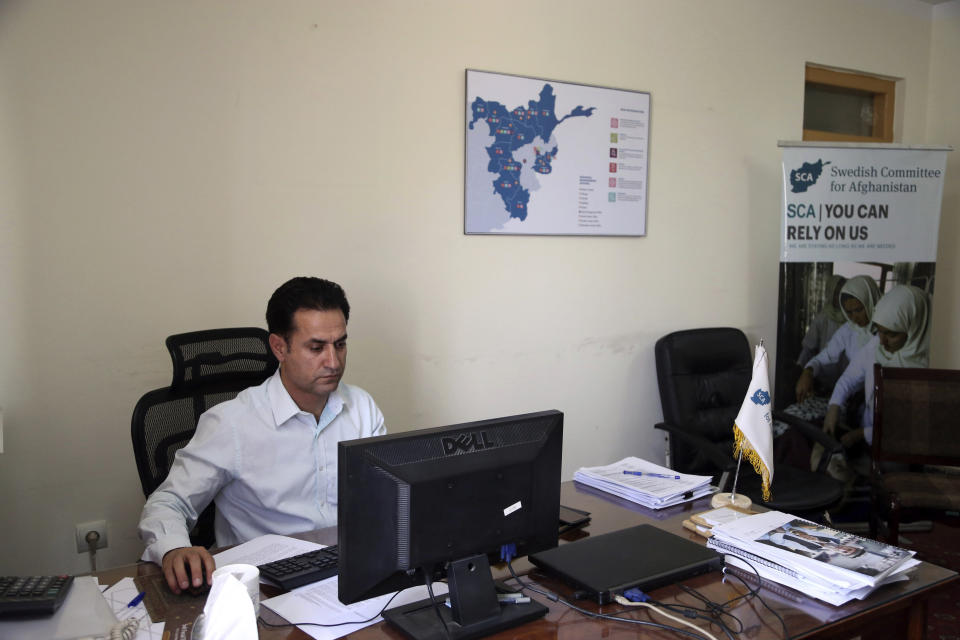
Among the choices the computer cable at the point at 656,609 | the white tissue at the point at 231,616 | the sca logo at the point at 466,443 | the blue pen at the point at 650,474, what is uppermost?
the sca logo at the point at 466,443

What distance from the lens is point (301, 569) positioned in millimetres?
1535

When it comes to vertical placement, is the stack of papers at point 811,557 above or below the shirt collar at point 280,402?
below

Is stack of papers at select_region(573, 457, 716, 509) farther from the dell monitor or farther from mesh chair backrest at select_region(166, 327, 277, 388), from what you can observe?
mesh chair backrest at select_region(166, 327, 277, 388)

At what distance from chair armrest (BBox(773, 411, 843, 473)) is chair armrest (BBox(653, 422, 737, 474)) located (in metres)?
0.30

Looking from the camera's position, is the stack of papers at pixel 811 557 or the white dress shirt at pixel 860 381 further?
the white dress shirt at pixel 860 381

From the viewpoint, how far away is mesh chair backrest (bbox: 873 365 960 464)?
10.7 feet

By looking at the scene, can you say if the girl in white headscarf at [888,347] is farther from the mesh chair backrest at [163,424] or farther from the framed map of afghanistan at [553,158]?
the mesh chair backrest at [163,424]

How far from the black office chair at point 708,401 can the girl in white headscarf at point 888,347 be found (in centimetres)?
50

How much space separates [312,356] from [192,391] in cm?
38

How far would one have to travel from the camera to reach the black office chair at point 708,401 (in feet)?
10.4

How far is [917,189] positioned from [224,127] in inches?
138

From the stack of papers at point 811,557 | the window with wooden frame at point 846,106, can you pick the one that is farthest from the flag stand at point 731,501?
the window with wooden frame at point 846,106

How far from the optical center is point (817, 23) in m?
4.15

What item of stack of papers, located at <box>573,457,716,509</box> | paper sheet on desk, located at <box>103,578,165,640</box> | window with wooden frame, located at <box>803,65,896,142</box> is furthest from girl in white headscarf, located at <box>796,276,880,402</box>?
paper sheet on desk, located at <box>103,578,165,640</box>
